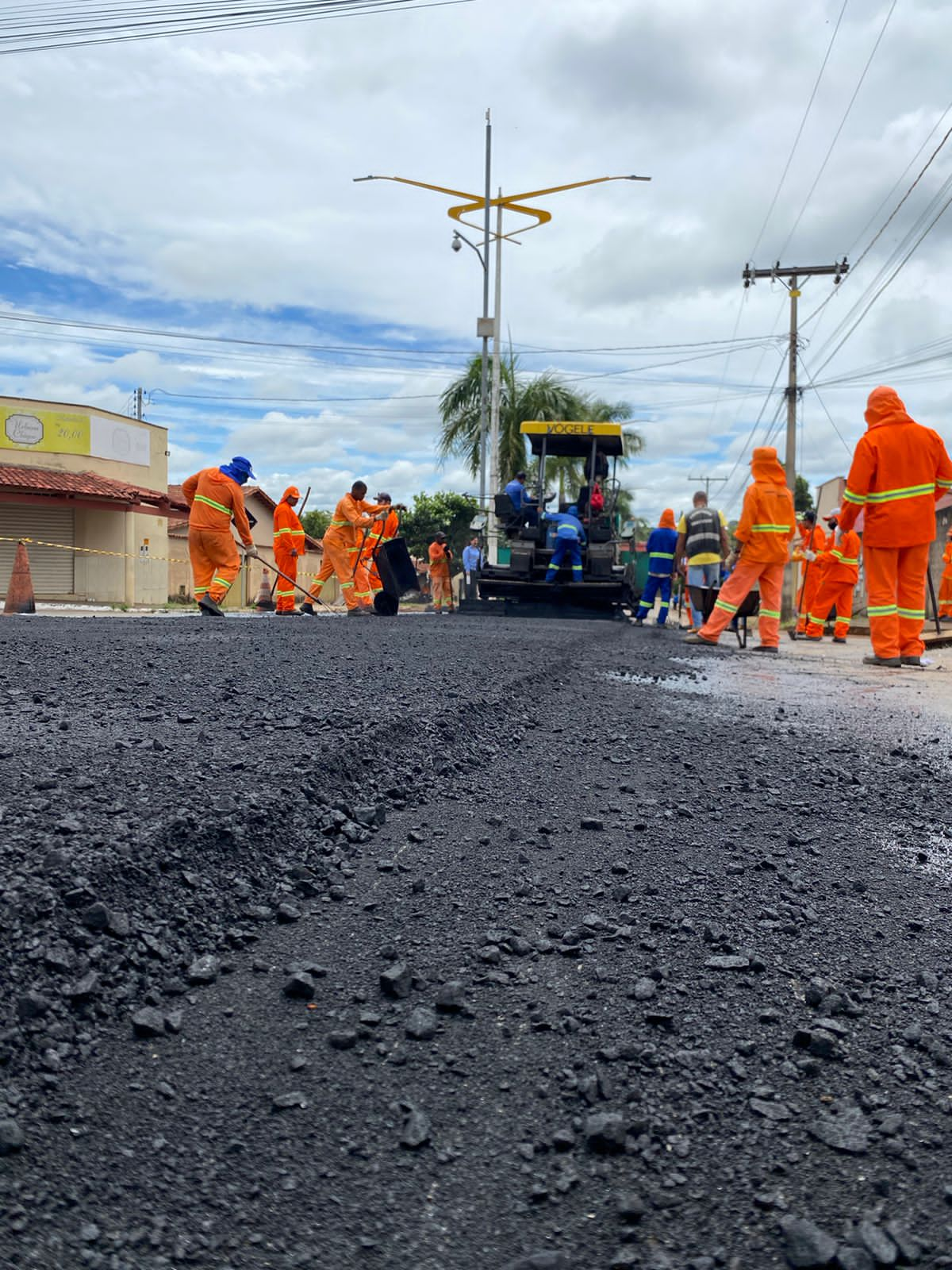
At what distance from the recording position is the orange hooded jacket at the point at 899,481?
800cm

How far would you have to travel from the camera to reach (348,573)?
14.3 metres

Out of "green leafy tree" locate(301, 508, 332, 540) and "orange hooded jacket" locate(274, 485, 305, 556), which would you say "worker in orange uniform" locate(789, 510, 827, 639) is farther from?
"green leafy tree" locate(301, 508, 332, 540)

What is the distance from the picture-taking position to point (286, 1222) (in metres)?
1.31

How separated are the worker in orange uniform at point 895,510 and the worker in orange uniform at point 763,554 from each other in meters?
1.17

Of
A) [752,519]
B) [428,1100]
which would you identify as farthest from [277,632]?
[428,1100]

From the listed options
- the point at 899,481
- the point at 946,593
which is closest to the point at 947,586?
the point at 946,593

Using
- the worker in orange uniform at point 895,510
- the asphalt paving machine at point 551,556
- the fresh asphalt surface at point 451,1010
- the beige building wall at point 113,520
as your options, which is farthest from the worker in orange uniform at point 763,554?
the beige building wall at point 113,520

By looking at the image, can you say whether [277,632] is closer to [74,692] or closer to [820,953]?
[74,692]

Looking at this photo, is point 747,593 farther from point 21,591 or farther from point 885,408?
point 21,591

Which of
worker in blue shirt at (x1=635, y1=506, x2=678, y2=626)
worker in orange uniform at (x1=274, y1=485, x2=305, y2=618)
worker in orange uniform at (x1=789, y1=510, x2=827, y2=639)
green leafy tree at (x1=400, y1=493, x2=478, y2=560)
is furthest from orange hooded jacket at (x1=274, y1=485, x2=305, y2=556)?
green leafy tree at (x1=400, y1=493, x2=478, y2=560)

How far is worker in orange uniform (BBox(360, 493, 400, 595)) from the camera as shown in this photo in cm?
1410

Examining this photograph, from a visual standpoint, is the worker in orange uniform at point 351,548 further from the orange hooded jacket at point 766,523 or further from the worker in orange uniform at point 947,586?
the worker in orange uniform at point 947,586

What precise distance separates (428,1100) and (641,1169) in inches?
12.7

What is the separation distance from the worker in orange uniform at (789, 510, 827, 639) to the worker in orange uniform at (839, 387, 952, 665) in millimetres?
4610
